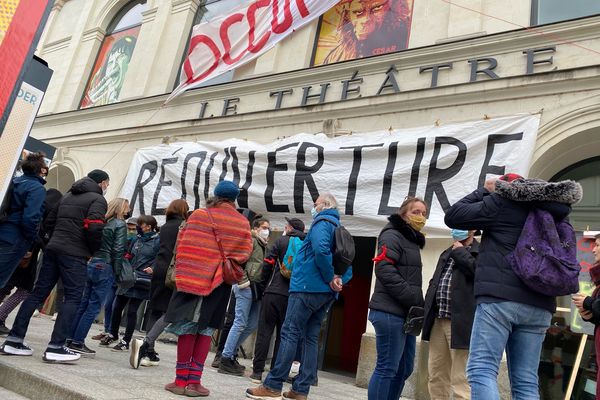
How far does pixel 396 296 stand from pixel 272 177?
4600 millimetres

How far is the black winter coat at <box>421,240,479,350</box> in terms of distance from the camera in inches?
149

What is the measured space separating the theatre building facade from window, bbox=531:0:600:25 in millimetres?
23

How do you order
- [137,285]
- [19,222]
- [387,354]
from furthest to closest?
[137,285], [19,222], [387,354]

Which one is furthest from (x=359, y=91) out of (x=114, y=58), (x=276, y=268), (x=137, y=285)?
(x=114, y=58)

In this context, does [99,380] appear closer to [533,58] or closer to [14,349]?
[14,349]

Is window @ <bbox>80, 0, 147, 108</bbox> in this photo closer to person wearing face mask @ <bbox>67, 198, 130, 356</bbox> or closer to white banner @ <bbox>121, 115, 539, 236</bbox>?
white banner @ <bbox>121, 115, 539, 236</bbox>

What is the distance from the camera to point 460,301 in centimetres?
385

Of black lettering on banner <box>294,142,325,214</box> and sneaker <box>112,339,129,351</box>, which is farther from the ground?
black lettering on banner <box>294,142,325,214</box>

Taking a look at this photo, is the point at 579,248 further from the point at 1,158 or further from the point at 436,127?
the point at 1,158

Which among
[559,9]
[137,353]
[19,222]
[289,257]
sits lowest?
[137,353]

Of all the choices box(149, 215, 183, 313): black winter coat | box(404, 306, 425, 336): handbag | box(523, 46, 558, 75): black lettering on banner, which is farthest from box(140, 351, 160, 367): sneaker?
box(523, 46, 558, 75): black lettering on banner

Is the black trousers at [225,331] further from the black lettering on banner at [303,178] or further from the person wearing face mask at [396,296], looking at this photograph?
the person wearing face mask at [396,296]

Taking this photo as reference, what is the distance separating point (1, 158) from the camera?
6.84 ft

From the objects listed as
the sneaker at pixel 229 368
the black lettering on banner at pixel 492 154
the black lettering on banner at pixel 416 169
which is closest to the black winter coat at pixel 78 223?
the sneaker at pixel 229 368
